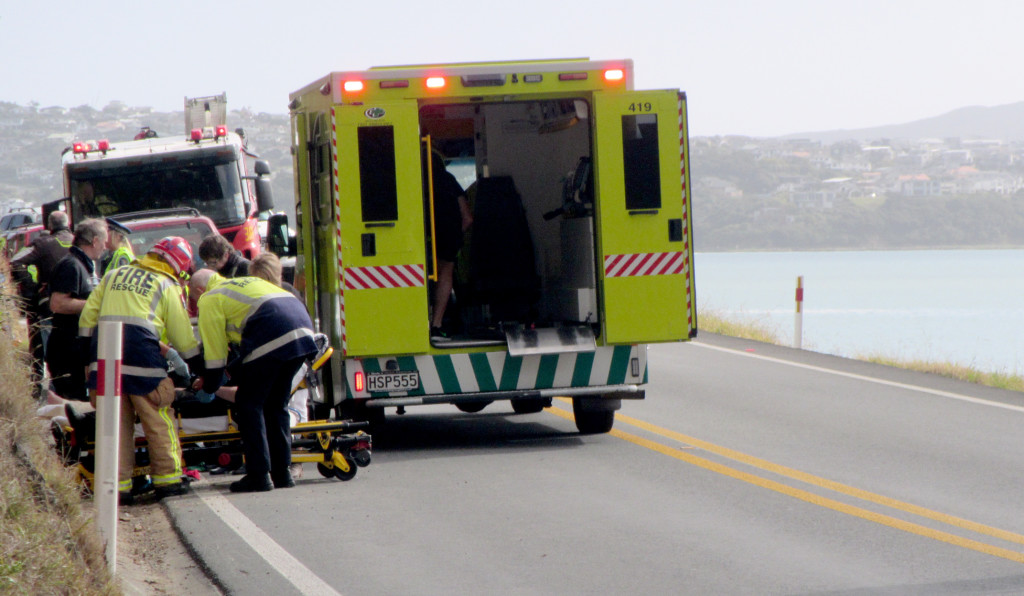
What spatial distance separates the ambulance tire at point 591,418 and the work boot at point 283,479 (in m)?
2.84

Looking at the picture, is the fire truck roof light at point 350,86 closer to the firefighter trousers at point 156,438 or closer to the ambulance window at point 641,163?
the ambulance window at point 641,163

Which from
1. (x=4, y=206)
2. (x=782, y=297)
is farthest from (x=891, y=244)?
(x=4, y=206)

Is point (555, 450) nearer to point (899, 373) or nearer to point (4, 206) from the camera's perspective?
point (899, 373)

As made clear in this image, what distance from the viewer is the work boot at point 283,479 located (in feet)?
27.7

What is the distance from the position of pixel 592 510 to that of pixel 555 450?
2264 millimetres

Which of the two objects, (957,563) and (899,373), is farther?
(899,373)

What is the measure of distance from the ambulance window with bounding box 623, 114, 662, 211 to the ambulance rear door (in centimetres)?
162

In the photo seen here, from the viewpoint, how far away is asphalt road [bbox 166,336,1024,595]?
6047 millimetres

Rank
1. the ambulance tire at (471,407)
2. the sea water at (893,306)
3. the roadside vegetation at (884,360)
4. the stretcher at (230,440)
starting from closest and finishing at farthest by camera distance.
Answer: the stretcher at (230,440), the ambulance tire at (471,407), the roadside vegetation at (884,360), the sea water at (893,306)

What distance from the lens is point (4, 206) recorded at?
190ft

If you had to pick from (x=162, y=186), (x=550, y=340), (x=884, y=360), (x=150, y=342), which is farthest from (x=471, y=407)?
(x=162, y=186)

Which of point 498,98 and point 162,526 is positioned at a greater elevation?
point 498,98

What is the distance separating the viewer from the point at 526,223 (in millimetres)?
11656

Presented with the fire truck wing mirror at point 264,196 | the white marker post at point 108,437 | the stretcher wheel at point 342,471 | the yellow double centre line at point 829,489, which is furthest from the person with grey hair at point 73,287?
the fire truck wing mirror at point 264,196
